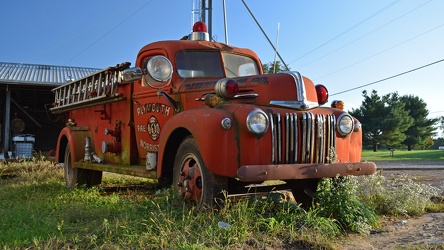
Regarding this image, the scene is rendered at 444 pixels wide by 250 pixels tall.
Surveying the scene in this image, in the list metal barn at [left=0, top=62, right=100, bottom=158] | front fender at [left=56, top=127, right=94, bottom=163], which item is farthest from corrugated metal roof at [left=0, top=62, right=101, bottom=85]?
front fender at [left=56, top=127, right=94, bottom=163]

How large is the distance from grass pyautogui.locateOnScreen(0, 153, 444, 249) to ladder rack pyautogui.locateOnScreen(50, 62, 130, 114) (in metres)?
1.67

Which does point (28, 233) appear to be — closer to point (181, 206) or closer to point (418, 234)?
point (181, 206)

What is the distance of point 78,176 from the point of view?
8.07 m

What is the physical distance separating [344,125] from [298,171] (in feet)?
3.13

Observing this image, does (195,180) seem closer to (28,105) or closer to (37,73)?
(37,73)

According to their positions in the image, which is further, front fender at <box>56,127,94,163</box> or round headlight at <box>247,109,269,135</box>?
front fender at <box>56,127,94,163</box>

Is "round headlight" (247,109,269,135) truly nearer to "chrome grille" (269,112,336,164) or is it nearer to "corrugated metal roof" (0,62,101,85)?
"chrome grille" (269,112,336,164)

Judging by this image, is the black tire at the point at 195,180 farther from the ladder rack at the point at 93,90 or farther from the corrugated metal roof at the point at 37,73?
the corrugated metal roof at the point at 37,73

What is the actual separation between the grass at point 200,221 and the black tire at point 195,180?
0.12m

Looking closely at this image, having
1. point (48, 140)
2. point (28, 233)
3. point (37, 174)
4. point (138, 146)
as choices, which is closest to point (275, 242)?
point (28, 233)

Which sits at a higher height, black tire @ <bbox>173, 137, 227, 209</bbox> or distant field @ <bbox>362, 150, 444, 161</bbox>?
black tire @ <bbox>173, 137, 227, 209</bbox>

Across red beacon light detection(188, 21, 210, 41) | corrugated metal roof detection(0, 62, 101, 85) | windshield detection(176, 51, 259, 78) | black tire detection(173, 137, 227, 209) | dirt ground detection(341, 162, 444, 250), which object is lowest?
Result: dirt ground detection(341, 162, 444, 250)

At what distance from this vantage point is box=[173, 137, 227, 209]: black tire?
14.3 ft

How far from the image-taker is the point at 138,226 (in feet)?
13.1
